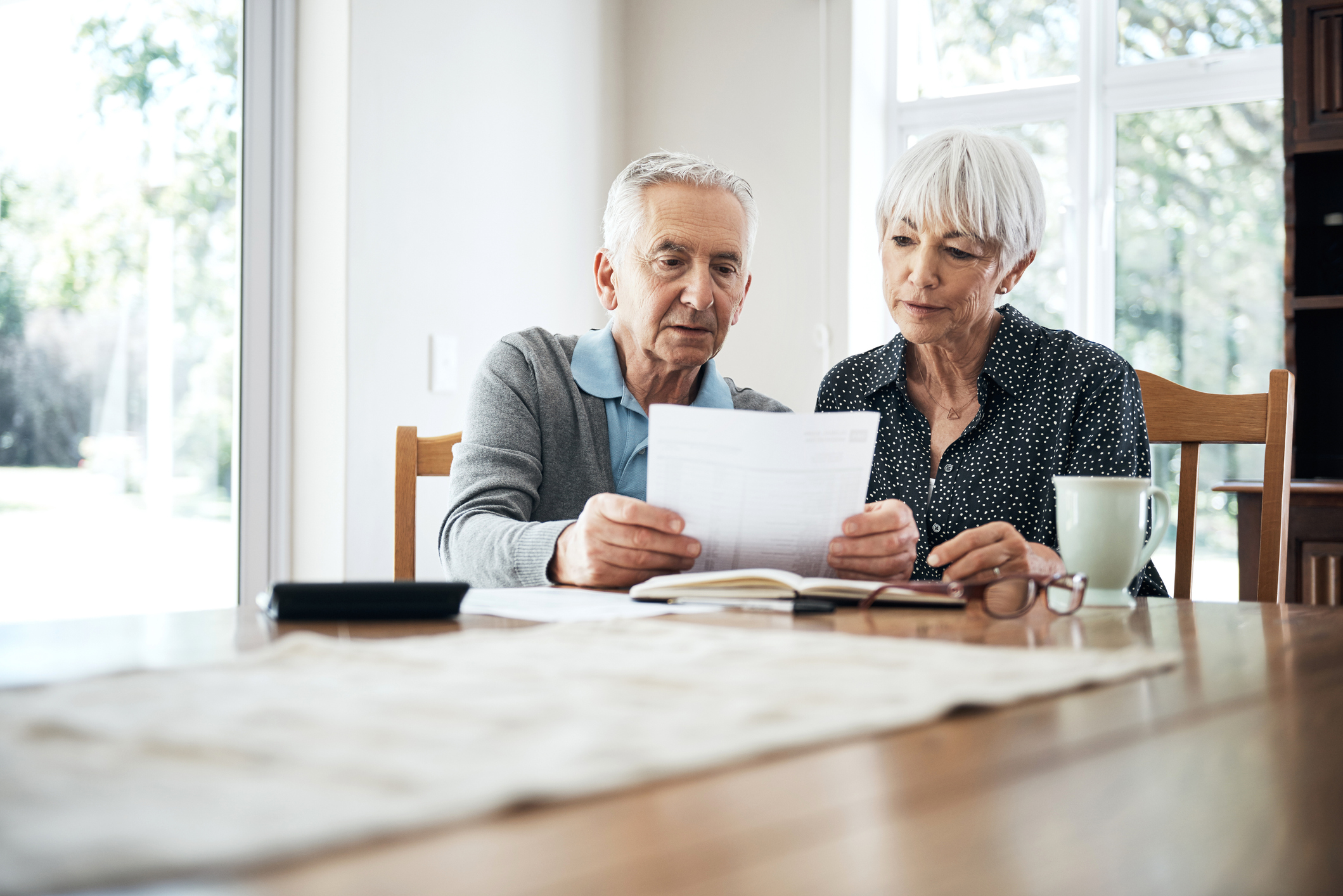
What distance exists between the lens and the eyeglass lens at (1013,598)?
3.12 ft

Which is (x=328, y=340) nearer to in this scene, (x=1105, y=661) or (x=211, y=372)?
(x=211, y=372)

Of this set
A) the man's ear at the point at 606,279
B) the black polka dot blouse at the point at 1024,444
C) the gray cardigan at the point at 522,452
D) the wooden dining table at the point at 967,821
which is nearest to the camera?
the wooden dining table at the point at 967,821

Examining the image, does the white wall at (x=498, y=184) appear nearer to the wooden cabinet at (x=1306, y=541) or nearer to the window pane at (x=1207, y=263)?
the window pane at (x=1207, y=263)

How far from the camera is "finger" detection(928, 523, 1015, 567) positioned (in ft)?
3.60

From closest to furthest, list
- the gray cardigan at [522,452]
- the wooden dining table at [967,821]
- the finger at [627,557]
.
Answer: the wooden dining table at [967,821] → the finger at [627,557] → the gray cardigan at [522,452]

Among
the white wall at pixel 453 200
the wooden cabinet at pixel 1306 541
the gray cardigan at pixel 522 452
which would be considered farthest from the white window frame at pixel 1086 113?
the gray cardigan at pixel 522 452

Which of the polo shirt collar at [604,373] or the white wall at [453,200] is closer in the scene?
the polo shirt collar at [604,373]

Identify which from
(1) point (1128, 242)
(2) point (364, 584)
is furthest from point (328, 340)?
(1) point (1128, 242)

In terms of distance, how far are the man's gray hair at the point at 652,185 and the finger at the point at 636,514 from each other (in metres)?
0.61

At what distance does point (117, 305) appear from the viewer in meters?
2.37

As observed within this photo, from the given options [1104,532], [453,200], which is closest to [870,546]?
[1104,532]

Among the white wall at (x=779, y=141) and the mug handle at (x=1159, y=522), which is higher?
the white wall at (x=779, y=141)

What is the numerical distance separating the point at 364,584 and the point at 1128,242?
2847 mm

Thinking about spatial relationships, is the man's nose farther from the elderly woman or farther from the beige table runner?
the beige table runner
